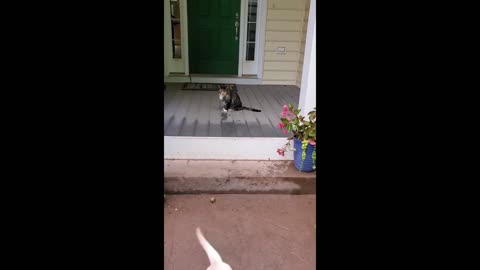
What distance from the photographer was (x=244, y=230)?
187cm

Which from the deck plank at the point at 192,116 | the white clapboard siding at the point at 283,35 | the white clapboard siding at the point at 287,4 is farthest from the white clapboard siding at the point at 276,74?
the deck plank at the point at 192,116

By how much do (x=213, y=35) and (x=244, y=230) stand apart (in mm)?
3732

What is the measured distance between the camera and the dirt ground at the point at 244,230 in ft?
5.30

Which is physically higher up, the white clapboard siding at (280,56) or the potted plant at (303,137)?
the white clapboard siding at (280,56)

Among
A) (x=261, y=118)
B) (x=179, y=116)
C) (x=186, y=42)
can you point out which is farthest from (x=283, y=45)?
(x=179, y=116)

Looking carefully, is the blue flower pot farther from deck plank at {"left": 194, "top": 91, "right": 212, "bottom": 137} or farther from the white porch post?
deck plank at {"left": 194, "top": 91, "right": 212, "bottom": 137}

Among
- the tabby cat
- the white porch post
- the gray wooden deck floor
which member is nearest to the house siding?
the gray wooden deck floor

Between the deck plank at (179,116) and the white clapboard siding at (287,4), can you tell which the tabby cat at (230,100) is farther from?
the white clapboard siding at (287,4)

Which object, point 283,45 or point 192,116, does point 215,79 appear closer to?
point 283,45

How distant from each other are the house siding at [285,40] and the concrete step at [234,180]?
2.71 meters

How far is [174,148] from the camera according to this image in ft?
8.26
